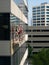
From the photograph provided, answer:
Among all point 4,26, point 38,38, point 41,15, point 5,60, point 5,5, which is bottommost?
point 38,38

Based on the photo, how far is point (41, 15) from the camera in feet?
477

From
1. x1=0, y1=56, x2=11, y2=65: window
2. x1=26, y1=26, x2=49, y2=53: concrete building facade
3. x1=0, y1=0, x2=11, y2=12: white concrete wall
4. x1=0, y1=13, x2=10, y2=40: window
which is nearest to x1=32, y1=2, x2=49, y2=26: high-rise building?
x1=26, y1=26, x2=49, y2=53: concrete building facade

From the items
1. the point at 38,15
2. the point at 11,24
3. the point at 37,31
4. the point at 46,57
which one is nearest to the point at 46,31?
the point at 37,31

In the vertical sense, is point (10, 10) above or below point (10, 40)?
above

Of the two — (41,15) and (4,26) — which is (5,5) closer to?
(4,26)

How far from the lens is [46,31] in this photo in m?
75.2

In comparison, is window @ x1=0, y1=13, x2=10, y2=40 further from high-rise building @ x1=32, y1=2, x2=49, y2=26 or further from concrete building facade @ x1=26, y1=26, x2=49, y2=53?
high-rise building @ x1=32, y1=2, x2=49, y2=26

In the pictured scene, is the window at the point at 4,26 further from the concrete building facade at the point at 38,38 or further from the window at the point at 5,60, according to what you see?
the concrete building facade at the point at 38,38

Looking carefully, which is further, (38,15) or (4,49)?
(38,15)

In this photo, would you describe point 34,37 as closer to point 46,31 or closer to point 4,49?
point 46,31

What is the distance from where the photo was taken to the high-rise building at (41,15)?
140625 millimetres

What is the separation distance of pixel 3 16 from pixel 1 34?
840 mm

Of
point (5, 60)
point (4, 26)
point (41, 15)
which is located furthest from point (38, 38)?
point (41, 15)

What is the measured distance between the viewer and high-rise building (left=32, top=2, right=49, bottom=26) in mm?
140625
